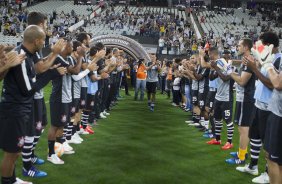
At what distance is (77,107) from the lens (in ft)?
29.6

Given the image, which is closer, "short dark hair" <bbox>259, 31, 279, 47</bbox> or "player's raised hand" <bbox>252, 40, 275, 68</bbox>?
"player's raised hand" <bbox>252, 40, 275, 68</bbox>

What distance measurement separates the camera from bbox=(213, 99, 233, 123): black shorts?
886cm

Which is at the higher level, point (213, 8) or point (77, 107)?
point (213, 8)

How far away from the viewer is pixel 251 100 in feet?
24.8

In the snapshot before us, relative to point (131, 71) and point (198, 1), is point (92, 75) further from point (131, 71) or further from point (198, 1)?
point (198, 1)

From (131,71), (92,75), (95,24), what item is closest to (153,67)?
(92,75)

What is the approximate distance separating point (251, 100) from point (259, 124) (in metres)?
1.38

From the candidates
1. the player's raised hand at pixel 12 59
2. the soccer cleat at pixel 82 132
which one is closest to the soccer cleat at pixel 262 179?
the player's raised hand at pixel 12 59

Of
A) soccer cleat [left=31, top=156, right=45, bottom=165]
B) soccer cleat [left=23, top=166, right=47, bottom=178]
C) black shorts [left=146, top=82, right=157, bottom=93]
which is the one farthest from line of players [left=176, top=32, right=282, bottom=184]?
black shorts [left=146, top=82, right=157, bottom=93]

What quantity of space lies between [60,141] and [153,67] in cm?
937

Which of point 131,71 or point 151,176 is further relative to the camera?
point 131,71

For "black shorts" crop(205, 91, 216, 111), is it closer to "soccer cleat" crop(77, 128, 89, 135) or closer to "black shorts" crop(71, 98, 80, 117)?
"soccer cleat" crop(77, 128, 89, 135)

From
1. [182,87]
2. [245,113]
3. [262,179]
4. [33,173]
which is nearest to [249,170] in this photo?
[262,179]

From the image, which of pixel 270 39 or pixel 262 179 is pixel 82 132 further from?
pixel 270 39
